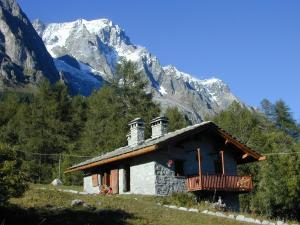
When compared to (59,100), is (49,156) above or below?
below

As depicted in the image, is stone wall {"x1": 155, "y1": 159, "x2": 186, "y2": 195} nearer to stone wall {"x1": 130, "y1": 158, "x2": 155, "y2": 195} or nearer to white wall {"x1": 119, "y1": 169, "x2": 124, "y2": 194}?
A: stone wall {"x1": 130, "y1": 158, "x2": 155, "y2": 195}

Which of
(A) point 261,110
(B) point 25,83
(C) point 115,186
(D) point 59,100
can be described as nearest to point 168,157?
(C) point 115,186

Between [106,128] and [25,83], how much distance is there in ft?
481

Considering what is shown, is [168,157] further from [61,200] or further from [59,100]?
[59,100]

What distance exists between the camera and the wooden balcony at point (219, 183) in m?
30.2

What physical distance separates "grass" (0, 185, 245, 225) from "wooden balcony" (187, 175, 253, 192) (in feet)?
20.0

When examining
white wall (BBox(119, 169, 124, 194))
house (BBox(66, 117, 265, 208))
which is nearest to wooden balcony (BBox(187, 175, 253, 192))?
house (BBox(66, 117, 265, 208))

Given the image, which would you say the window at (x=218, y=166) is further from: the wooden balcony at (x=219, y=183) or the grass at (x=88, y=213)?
the grass at (x=88, y=213)

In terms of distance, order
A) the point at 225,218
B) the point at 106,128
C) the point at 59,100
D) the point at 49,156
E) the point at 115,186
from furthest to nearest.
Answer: the point at 59,100
the point at 49,156
the point at 106,128
the point at 115,186
the point at 225,218

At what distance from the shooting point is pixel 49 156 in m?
57.8

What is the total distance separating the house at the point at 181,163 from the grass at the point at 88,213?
559 centimetres

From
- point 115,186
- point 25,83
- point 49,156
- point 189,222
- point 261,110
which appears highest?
point 25,83

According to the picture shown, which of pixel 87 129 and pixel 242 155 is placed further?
pixel 87 129

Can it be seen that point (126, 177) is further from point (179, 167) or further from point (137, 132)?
point (179, 167)
